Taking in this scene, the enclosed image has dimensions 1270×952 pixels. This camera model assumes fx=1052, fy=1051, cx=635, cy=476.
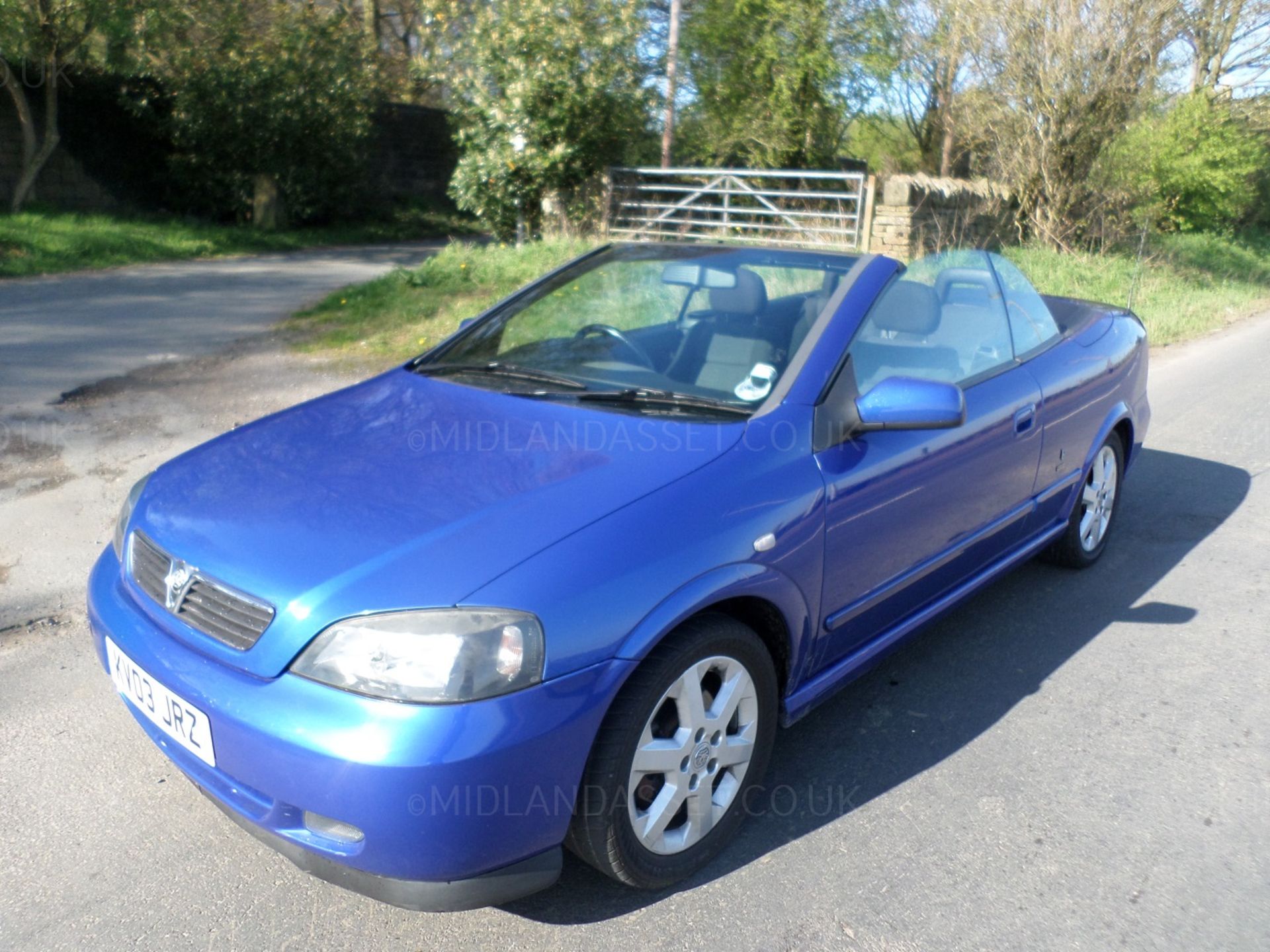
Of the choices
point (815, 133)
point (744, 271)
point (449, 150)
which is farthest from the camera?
point (449, 150)

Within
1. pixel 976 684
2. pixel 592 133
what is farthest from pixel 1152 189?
pixel 976 684

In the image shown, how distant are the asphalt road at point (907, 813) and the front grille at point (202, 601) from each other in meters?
0.69

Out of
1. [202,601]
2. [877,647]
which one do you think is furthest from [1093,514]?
[202,601]

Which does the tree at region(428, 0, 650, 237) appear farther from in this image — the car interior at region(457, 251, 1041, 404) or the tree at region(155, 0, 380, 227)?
the car interior at region(457, 251, 1041, 404)

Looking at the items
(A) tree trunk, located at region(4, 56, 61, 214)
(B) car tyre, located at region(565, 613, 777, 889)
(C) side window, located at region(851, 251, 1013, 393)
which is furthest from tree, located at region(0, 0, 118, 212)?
(B) car tyre, located at region(565, 613, 777, 889)

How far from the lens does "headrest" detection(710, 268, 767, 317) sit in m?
3.53

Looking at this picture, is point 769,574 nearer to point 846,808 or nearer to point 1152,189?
point 846,808

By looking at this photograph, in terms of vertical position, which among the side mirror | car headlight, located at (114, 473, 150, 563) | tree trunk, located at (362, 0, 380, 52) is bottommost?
car headlight, located at (114, 473, 150, 563)

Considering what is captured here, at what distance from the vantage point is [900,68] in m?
17.6

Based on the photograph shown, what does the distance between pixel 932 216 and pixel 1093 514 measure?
31.1ft

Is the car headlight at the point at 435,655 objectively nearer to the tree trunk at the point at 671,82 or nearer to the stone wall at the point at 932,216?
the stone wall at the point at 932,216

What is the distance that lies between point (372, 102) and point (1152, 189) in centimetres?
1594

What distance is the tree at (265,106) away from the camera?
59.9ft

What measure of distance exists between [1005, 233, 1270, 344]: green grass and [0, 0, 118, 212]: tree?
44.0 feet
